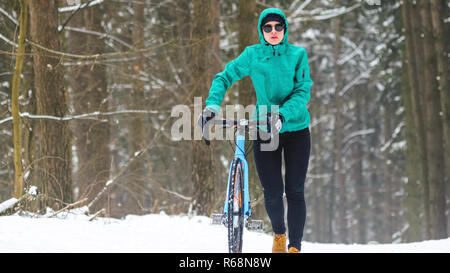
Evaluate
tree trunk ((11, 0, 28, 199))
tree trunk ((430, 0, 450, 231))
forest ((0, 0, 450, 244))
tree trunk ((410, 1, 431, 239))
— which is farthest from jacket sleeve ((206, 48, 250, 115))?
tree trunk ((410, 1, 431, 239))

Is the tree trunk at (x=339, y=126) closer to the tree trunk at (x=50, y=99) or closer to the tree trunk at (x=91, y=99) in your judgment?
the tree trunk at (x=91, y=99)

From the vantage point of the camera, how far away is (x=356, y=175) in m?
34.5

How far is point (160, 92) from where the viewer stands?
9734 millimetres

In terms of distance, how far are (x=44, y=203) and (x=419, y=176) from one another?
35.9 ft

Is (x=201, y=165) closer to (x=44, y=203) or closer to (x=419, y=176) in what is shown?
(x=44, y=203)

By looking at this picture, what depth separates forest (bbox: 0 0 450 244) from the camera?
7.66 m

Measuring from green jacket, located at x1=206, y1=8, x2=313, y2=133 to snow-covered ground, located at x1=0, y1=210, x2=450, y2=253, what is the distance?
1.41m

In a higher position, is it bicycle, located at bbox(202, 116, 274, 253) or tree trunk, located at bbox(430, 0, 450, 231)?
tree trunk, located at bbox(430, 0, 450, 231)

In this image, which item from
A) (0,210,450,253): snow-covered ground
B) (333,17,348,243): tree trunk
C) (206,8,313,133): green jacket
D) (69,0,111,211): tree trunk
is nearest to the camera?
(206,8,313,133): green jacket

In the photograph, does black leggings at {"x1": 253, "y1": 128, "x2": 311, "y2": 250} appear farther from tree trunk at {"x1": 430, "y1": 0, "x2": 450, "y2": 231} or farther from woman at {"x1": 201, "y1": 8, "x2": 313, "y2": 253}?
tree trunk at {"x1": 430, "y1": 0, "x2": 450, "y2": 231}

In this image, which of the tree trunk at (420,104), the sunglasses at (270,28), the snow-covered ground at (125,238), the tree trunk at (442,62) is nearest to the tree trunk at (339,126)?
the tree trunk at (420,104)

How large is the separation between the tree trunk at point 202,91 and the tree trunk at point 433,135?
7258mm

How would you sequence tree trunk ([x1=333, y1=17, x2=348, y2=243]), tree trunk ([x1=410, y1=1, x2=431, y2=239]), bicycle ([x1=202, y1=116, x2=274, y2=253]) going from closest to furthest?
bicycle ([x1=202, y1=116, x2=274, y2=253])
tree trunk ([x1=410, y1=1, x2=431, y2=239])
tree trunk ([x1=333, y1=17, x2=348, y2=243])
